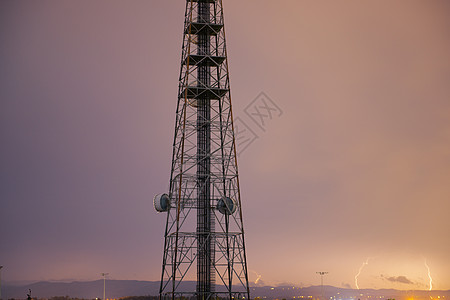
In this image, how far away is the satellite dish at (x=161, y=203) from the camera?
47656mm

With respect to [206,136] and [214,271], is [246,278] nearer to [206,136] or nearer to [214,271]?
[214,271]

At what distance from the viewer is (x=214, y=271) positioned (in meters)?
48.8

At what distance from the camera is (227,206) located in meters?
48.4

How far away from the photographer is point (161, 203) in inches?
1881

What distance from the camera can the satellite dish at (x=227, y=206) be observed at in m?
48.5

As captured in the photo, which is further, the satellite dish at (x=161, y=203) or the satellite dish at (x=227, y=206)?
the satellite dish at (x=227, y=206)

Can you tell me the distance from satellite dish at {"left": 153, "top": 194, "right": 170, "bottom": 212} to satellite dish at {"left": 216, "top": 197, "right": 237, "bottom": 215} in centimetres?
514

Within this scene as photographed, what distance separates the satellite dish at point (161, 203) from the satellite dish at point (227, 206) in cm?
514

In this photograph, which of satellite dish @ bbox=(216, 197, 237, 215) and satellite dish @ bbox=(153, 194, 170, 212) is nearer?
satellite dish @ bbox=(153, 194, 170, 212)

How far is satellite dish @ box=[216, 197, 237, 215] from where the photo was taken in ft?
159

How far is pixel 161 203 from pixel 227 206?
6420 millimetres

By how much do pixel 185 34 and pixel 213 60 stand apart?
4224mm

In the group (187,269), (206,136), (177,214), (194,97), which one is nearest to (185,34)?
(194,97)

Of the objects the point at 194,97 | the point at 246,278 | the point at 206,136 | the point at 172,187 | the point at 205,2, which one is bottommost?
the point at 246,278
